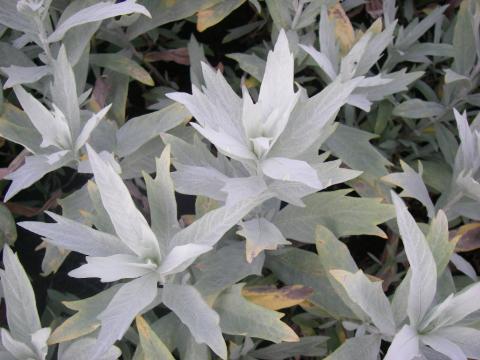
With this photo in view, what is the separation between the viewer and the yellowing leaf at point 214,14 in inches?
44.4

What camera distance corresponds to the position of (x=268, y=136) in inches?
30.0

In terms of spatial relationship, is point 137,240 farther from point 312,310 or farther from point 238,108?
point 312,310

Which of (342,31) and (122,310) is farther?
(342,31)

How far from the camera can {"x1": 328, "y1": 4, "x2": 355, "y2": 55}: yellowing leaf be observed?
3.71 ft

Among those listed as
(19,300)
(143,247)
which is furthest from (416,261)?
(19,300)

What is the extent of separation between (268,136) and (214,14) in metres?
0.50

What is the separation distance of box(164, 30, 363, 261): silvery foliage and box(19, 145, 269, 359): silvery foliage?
0.15ft

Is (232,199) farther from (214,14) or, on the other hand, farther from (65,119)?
(214,14)

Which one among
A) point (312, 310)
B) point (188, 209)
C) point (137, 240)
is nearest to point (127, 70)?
point (188, 209)

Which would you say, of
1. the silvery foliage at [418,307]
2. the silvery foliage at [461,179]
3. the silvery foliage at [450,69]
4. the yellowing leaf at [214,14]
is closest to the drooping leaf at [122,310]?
the silvery foliage at [418,307]

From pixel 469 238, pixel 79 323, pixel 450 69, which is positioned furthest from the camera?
pixel 450 69

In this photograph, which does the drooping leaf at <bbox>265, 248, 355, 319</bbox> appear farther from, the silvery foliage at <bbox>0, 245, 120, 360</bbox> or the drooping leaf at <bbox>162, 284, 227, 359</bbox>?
the silvery foliage at <bbox>0, 245, 120, 360</bbox>

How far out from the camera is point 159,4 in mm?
1177

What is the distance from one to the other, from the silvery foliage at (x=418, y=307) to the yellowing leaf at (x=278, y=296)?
0.38 ft
